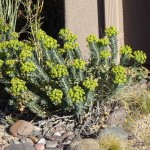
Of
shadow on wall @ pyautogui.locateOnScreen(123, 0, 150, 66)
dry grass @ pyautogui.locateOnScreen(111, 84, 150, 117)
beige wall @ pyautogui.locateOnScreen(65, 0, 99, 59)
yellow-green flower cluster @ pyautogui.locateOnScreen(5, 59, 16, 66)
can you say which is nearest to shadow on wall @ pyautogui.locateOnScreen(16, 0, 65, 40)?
beige wall @ pyautogui.locateOnScreen(65, 0, 99, 59)

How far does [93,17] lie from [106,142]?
2.75m

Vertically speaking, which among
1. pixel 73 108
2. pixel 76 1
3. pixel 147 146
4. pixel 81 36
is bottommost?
pixel 147 146

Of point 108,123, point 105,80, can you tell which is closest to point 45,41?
point 105,80

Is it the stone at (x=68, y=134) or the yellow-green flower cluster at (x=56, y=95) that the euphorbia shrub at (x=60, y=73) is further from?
the stone at (x=68, y=134)

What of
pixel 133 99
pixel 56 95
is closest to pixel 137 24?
pixel 133 99

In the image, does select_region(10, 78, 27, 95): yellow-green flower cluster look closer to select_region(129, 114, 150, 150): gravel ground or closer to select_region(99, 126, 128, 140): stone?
select_region(99, 126, 128, 140): stone

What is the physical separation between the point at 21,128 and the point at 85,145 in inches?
38.8

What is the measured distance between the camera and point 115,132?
5449mm

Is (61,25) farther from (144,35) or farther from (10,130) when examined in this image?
(10,130)

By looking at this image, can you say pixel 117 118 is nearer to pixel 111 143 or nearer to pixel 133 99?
pixel 133 99

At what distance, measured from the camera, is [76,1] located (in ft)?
24.6

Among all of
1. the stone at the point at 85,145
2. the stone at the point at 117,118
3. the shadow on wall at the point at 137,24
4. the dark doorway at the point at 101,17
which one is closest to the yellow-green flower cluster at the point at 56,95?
the stone at the point at 85,145

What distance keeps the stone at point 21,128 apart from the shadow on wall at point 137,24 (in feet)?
8.91

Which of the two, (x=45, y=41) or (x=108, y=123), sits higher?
(x=45, y=41)
